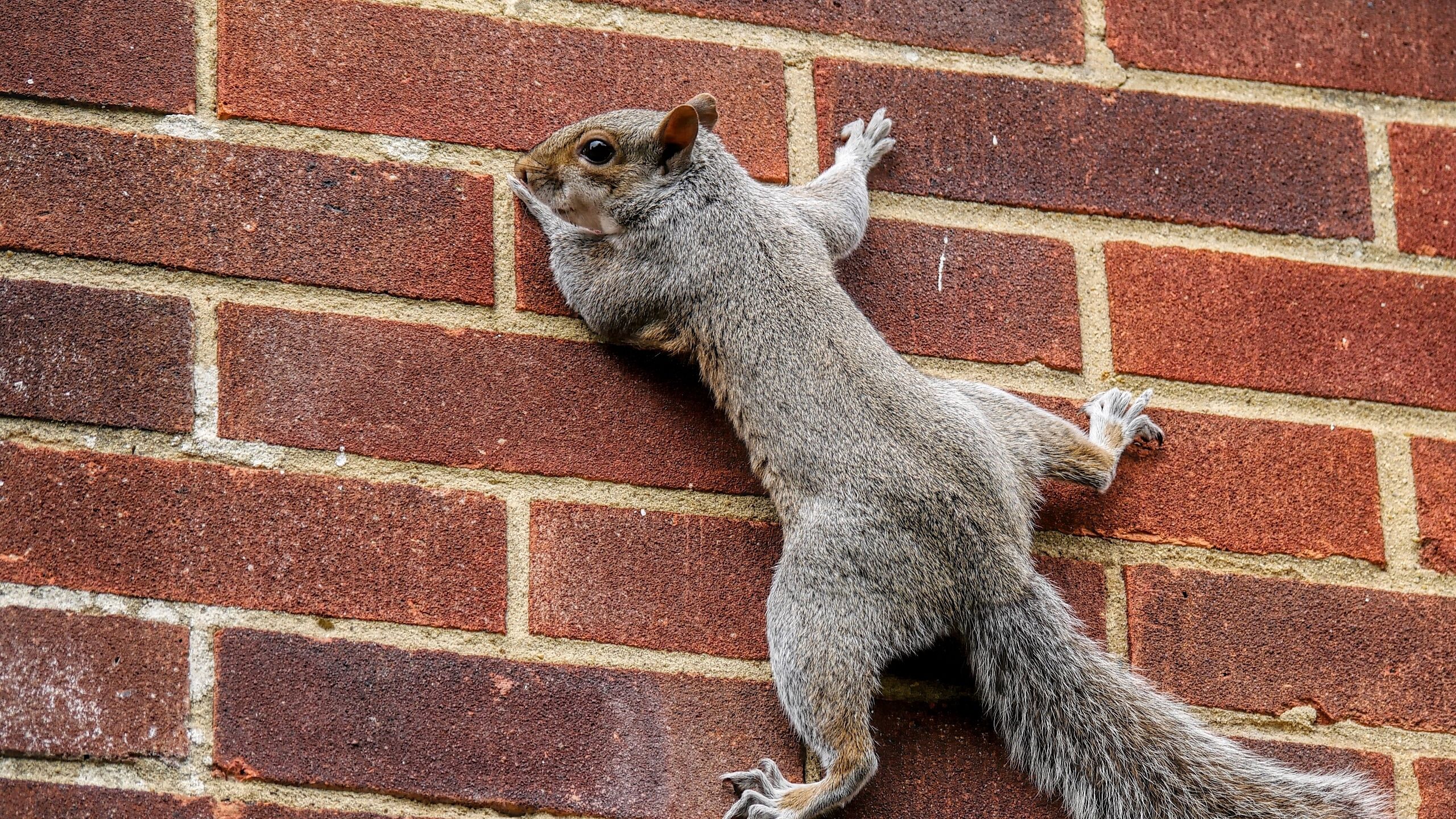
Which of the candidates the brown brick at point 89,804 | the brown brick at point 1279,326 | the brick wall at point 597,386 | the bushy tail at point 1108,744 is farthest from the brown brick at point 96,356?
the brown brick at point 1279,326

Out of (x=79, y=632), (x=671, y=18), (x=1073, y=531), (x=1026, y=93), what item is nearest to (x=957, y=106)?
(x=1026, y=93)

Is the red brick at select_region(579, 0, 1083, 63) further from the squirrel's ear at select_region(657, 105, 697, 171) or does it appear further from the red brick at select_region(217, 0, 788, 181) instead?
the squirrel's ear at select_region(657, 105, 697, 171)

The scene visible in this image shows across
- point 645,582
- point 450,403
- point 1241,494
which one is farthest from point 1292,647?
point 450,403

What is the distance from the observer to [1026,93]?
1.68 m

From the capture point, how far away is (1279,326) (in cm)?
163

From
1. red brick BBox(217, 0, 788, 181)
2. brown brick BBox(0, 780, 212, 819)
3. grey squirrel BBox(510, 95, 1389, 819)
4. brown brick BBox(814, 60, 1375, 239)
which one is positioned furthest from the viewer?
brown brick BBox(814, 60, 1375, 239)

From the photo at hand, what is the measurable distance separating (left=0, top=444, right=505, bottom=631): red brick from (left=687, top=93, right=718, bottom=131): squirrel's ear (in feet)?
1.75

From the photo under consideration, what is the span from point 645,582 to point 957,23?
0.82m

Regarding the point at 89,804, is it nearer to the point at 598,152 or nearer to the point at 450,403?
the point at 450,403

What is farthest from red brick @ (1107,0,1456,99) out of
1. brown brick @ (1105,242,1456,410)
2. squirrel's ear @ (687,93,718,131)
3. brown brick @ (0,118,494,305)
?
brown brick @ (0,118,494,305)

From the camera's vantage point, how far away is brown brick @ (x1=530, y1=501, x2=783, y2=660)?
142 cm

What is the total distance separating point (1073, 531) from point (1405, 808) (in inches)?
18.1

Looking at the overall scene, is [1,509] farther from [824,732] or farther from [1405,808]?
[1405,808]

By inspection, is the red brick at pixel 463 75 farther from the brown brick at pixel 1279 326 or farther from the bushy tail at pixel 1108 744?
the bushy tail at pixel 1108 744
